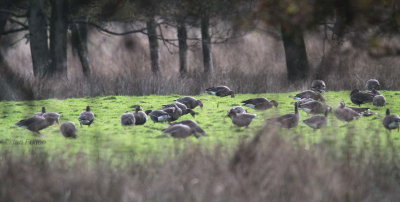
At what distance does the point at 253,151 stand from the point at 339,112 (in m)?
3.25

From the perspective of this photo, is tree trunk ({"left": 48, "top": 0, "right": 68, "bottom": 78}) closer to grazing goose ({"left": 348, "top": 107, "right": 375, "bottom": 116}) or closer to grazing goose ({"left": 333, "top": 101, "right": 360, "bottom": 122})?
grazing goose ({"left": 348, "top": 107, "right": 375, "bottom": 116})

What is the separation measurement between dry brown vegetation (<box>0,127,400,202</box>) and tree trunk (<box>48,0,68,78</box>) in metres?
12.3

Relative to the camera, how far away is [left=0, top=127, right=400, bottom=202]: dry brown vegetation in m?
5.42

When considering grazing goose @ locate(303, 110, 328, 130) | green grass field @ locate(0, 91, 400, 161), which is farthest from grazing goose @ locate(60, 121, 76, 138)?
grazing goose @ locate(303, 110, 328, 130)

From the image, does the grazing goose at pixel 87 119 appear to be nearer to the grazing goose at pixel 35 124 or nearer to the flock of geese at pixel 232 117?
the flock of geese at pixel 232 117

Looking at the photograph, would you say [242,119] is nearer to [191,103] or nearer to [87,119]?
[87,119]

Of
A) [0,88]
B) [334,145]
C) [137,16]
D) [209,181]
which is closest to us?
[209,181]

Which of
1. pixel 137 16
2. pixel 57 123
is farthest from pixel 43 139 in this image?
pixel 137 16

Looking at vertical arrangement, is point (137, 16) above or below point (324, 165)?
above

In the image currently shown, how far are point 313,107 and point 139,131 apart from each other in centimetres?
262

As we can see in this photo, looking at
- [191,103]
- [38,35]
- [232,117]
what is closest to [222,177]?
[232,117]

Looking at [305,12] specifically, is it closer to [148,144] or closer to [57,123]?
[148,144]

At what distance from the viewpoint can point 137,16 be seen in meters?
18.4

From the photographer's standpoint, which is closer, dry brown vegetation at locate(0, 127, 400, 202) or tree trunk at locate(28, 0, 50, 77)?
dry brown vegetation at locate(0, 127, 400, 202)
